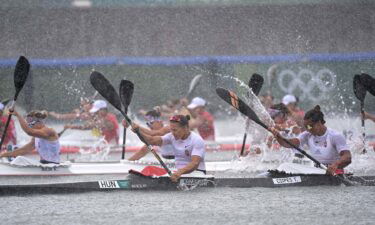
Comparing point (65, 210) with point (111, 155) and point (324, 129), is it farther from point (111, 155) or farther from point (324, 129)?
point (111, 155)

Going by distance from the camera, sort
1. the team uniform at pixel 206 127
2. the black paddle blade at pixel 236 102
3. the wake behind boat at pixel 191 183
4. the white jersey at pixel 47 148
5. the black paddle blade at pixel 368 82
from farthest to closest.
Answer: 1. the team uniform at pixel 206 127
2. the black paddle blade at pixel 368 82
3. the white jersey at pixel 47 148
4. the black paddle blade at pixel 236 102
5. the wake behind boat at pixel 191 183

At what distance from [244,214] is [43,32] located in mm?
22659

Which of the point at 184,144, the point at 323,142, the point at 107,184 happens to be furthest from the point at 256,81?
the point at 107,184

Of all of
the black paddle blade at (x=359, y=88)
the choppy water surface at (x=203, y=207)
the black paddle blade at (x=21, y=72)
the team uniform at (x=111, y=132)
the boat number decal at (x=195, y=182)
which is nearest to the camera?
the choppy water surface at (x=203, y=207)

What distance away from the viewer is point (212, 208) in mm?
10891

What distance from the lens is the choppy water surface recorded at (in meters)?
10.0

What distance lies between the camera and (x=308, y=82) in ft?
94.3

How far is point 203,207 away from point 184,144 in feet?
8.19

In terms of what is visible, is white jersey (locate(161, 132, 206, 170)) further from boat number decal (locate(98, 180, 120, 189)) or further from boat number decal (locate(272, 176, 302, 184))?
boat number decal (locate(98, 180, 120, 189))

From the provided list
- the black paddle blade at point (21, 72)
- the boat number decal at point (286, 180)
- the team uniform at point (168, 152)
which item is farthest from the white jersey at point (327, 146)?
the black paddle blade at point (21, 72)

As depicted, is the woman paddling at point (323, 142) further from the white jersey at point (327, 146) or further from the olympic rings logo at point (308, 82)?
the olympic rings logo at point (308, 82)

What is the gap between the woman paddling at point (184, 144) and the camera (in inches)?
517

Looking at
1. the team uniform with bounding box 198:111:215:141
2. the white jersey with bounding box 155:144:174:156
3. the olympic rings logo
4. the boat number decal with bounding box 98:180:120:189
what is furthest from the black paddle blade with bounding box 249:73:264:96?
the olympic rings logo

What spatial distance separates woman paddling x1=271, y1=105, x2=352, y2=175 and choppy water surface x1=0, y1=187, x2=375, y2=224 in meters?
0.51
